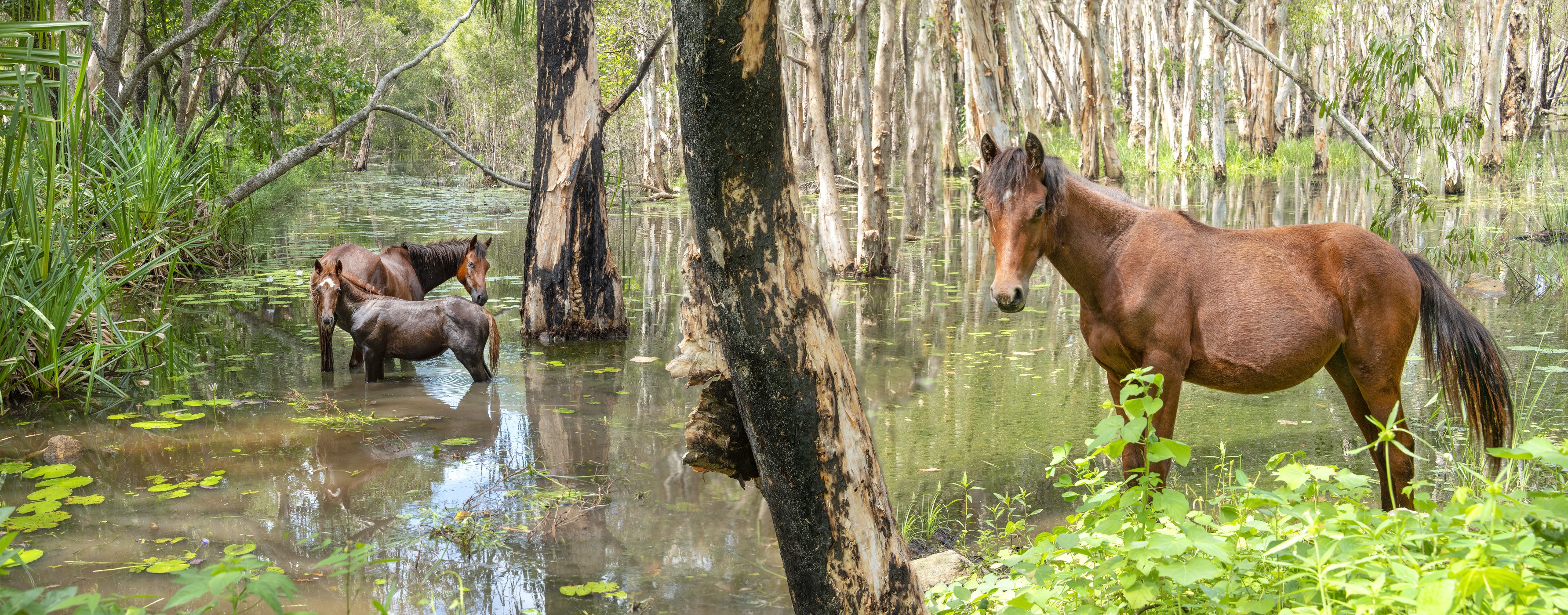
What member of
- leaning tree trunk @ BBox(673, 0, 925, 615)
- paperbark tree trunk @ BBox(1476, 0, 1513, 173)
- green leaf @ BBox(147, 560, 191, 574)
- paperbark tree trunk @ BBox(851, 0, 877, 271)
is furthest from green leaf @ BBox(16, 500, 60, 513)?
paperbark tree trunk @ BBox(1476, 0, 1513, 173)

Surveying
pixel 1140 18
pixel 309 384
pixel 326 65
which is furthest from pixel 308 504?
pixel 1140 18

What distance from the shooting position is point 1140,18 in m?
34.7

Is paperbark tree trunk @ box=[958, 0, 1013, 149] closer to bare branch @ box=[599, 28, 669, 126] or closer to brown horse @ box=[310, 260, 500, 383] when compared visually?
bare branch @ box=[599, 28, 669, 126]

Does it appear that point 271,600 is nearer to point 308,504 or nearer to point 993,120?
point 308,504

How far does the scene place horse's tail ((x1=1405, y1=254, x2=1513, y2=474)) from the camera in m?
4.32

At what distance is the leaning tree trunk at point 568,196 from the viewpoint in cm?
848

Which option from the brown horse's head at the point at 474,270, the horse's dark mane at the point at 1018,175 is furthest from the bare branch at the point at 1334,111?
the brown horse's head at the point at 474,270

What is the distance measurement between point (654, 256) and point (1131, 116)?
942 inches

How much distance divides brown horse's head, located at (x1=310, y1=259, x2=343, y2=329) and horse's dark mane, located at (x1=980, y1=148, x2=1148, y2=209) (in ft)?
17.4

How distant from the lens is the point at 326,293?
24.2 feet

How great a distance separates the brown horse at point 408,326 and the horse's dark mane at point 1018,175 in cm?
455

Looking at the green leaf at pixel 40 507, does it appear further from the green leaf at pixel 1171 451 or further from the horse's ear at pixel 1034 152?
the green leaf at pixel 1171 451

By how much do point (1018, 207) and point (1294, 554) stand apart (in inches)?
76.8

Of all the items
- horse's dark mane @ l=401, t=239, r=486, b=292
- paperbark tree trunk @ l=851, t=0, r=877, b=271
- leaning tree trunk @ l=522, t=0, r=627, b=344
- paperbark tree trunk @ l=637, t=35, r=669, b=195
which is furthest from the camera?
paperbark tree trunk @ l=637, t=35, r=669, b=195
